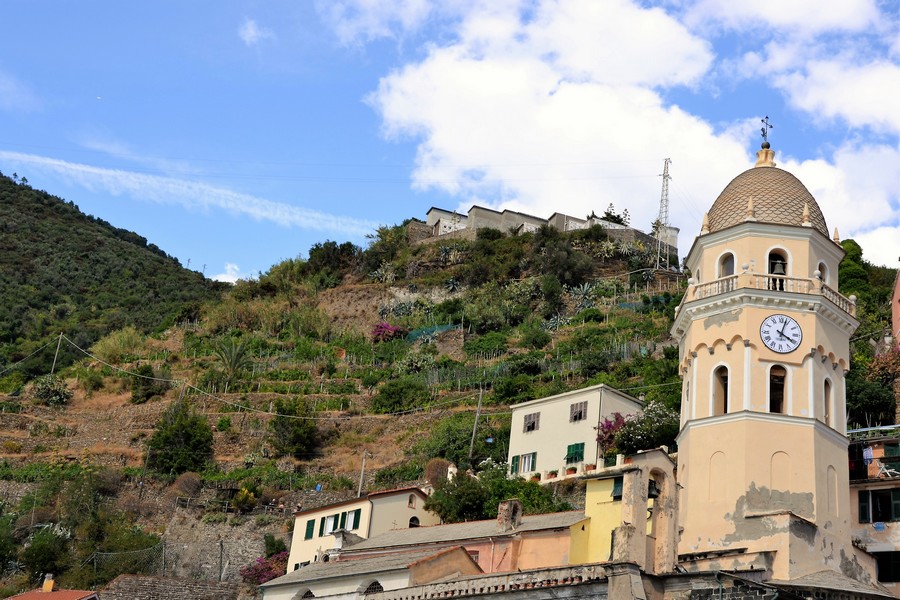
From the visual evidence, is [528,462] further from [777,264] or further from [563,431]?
[777,264]

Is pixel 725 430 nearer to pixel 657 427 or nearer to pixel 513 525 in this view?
pixel 513 525

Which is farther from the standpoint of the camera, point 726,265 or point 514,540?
point 514,540

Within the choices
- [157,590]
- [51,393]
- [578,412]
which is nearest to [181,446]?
[51,393]

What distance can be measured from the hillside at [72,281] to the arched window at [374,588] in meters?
64.0

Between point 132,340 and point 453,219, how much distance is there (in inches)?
1294

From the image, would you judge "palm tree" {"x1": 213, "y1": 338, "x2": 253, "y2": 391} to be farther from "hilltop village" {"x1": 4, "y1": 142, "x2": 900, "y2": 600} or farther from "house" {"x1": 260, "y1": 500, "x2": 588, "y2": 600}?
"house" {"x1": 260, "y1": 500, "x2": 588, "y2": 600}

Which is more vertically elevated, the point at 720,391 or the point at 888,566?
the point at 720,391

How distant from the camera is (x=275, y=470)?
6538 centimetres

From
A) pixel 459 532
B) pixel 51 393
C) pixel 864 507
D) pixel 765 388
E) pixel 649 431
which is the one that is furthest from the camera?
pixel 51 393

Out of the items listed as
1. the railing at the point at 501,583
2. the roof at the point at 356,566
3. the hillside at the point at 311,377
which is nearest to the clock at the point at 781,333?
the railing at the point at 501,583

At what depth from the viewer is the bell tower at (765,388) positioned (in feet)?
101

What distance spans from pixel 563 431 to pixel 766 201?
21.3 m

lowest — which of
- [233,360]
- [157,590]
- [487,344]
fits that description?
[157,590]

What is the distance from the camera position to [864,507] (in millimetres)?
37344
